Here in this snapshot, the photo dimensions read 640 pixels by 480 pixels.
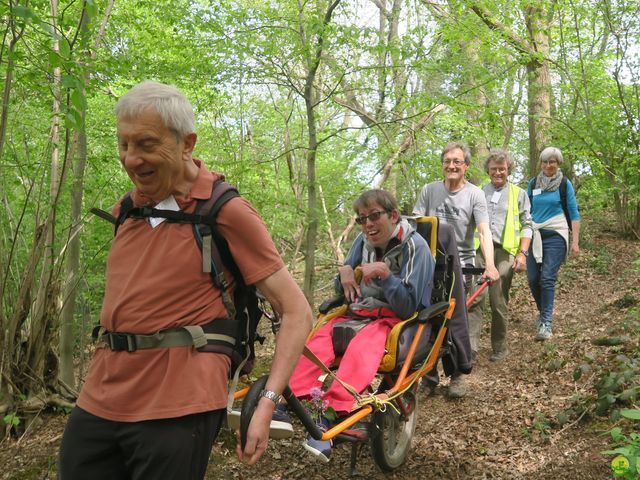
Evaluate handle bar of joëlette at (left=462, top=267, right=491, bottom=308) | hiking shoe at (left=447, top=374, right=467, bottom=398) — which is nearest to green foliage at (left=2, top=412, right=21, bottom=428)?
hiking shoe at (left=447, top=374, right=467, bottom=398)

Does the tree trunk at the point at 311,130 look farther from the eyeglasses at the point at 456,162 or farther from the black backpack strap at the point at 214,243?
the black backpack strap at the point at 214,243

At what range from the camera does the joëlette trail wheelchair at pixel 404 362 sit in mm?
3590

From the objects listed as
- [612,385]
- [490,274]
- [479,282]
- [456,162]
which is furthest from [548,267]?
[612,385]

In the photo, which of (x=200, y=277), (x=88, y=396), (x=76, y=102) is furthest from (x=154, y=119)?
(x=76, y=102)

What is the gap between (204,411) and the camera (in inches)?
74.8

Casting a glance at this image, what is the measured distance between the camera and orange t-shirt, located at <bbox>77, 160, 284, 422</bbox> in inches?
74.0

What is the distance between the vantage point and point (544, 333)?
7.33 meters

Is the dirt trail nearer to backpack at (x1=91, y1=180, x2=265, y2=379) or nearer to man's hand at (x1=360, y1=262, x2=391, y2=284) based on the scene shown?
man's hand at (x1=360, y1=262, x2=391, y2=284)

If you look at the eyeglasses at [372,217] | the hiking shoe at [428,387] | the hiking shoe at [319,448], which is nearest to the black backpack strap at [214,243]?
the hiking shoe at [319,448]

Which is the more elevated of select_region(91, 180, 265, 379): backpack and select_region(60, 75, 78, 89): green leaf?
select_region(60, 75, 78, 89): green leaf

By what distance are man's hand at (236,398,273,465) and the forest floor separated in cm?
254

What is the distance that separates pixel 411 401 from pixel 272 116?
768 centimetres

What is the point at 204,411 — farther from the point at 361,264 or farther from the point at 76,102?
the point at 361,264

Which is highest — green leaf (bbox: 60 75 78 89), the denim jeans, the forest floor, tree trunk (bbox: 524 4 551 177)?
tree trunk (bbox: 524 4 551 177)
